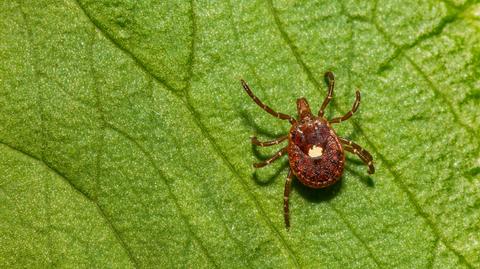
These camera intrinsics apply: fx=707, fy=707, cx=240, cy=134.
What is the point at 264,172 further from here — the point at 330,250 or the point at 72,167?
the point at 72,167

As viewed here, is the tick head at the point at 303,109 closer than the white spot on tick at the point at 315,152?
Yes

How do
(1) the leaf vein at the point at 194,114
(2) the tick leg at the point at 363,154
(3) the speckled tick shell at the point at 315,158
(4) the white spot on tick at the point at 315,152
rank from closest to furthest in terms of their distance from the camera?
(1) the leaf vein at the point at 194,114, (2) the tick leg at the point at 363,154, (3) the speckled tick shell at the point at 315,158, (4) the white spot on tick at the point at 315,152

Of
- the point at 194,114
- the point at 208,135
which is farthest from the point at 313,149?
the point at 194,114

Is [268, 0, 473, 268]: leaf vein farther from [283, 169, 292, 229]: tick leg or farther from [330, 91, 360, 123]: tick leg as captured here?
[283, 169, 292, 229]: tick leg

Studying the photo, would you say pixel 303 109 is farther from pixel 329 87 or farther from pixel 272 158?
pixel 272 158

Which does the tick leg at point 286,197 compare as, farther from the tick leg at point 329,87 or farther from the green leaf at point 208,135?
the tick leg at point 329,87

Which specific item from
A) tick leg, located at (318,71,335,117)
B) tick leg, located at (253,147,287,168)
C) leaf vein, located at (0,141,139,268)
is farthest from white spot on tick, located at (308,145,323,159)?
leaf vein, located at (0,141,139,268)

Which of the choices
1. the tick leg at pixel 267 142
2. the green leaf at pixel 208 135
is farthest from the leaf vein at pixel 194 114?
the tick leg at pixel 267 142

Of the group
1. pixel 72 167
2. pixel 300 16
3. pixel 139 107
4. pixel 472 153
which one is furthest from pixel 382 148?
pixel 72 167
